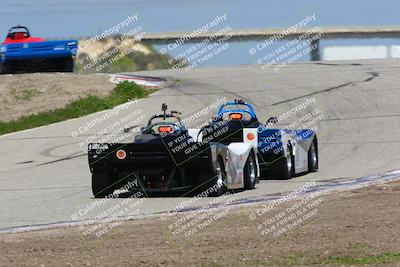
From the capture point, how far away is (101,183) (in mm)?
13531

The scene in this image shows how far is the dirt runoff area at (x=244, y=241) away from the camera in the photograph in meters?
8.14

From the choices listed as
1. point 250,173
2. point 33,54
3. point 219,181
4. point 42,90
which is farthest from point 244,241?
point 33,54

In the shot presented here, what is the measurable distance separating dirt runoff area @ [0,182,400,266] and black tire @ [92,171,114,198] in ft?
8.31

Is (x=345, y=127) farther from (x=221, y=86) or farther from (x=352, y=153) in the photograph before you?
(x=221, y=86)

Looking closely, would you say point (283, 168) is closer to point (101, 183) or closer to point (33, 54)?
point (101, 183)

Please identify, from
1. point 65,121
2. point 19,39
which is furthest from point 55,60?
point 65,121

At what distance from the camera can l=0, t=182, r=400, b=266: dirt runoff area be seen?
814cm

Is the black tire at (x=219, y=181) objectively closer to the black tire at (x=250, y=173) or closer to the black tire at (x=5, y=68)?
the black tire at (x=250, y=173)

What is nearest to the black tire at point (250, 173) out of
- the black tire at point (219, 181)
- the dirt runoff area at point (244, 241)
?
the black tire at point (219, 181)

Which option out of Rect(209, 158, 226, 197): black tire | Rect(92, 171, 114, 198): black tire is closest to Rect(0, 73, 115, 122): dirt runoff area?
Rect(92, 171, 114, 198): black tire

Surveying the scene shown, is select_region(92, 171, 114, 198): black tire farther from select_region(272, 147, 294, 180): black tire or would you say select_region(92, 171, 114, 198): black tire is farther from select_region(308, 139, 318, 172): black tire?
select_region(308, 139, 318, 172): black tire

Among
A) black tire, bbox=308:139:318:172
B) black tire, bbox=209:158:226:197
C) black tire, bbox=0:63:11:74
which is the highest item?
black tire, bbox=209:158:226:197

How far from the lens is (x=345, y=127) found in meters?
22.7

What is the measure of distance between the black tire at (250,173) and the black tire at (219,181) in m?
0.69
